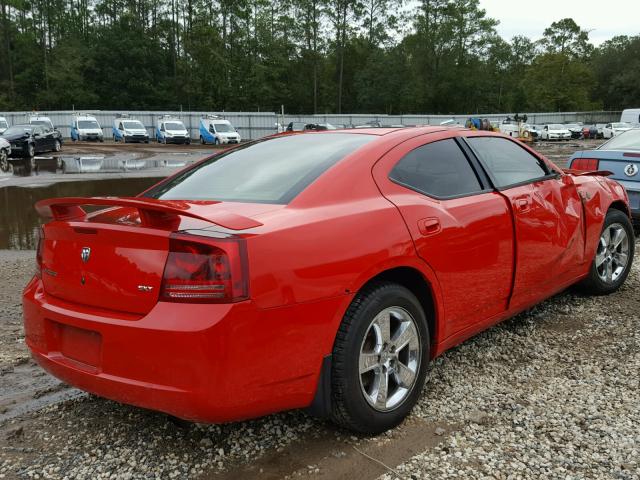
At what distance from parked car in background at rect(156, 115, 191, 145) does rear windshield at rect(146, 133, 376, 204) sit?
3580cm

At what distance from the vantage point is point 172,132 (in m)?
38.2

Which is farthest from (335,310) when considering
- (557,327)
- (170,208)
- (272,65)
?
(272,65)

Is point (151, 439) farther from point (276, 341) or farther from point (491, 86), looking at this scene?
point (491, 86)

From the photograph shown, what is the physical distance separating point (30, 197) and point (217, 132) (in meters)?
26.6

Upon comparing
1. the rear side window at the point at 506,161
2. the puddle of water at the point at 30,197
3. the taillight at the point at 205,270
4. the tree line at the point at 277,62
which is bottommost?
the puddle of water at the point at 30,197

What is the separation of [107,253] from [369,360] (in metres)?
1.26

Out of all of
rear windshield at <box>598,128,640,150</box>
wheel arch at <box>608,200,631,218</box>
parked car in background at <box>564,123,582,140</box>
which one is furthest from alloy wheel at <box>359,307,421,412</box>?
parked car in background at <box>564,123,582,140</box>

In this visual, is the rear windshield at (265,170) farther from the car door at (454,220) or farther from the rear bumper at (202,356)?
the rear bumper at (202,356)

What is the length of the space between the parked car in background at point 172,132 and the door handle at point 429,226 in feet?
120

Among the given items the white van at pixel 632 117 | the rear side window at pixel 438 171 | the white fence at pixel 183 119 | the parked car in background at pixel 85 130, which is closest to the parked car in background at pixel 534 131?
the white van at pixel 632 117

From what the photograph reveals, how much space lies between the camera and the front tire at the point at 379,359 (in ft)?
8.69

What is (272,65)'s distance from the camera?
232 ft

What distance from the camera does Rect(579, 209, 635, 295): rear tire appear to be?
4.92 metres

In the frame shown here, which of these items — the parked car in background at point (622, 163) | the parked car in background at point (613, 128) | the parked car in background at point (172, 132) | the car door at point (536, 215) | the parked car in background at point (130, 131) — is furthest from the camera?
the parked car in background at point (613, 128)
